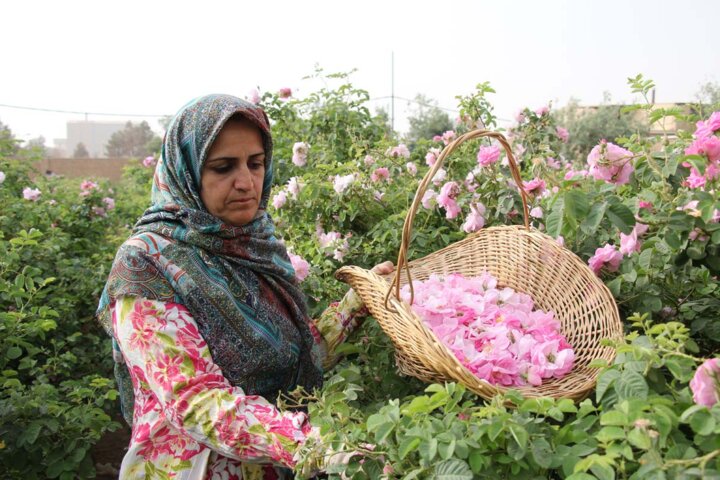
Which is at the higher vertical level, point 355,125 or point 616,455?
point 355,125

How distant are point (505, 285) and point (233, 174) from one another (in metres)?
0.85

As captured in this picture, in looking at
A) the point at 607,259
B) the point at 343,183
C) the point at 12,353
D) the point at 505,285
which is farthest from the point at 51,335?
the point at 607,259

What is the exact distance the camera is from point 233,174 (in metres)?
1.60

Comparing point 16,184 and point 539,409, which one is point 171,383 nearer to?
point 539,409

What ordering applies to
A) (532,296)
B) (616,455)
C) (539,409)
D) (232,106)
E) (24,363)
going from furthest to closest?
(24,363) → (532,296) → (232,106) → (539,409) → (616,455)

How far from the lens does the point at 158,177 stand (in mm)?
1723

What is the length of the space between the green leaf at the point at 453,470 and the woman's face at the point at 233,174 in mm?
861

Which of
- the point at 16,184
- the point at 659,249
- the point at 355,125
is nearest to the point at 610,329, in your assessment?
the point at 659,249

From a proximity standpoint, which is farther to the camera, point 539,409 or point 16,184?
point 16,184

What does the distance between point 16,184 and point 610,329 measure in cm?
532

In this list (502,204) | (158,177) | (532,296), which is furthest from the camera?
(502,204)

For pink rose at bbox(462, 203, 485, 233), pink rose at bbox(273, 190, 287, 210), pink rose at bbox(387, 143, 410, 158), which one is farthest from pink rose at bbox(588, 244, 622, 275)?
pink rose at bbox(387, 143, 410, 158)

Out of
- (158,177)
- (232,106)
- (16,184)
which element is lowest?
(16,184)

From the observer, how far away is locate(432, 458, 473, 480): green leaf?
956 mm
